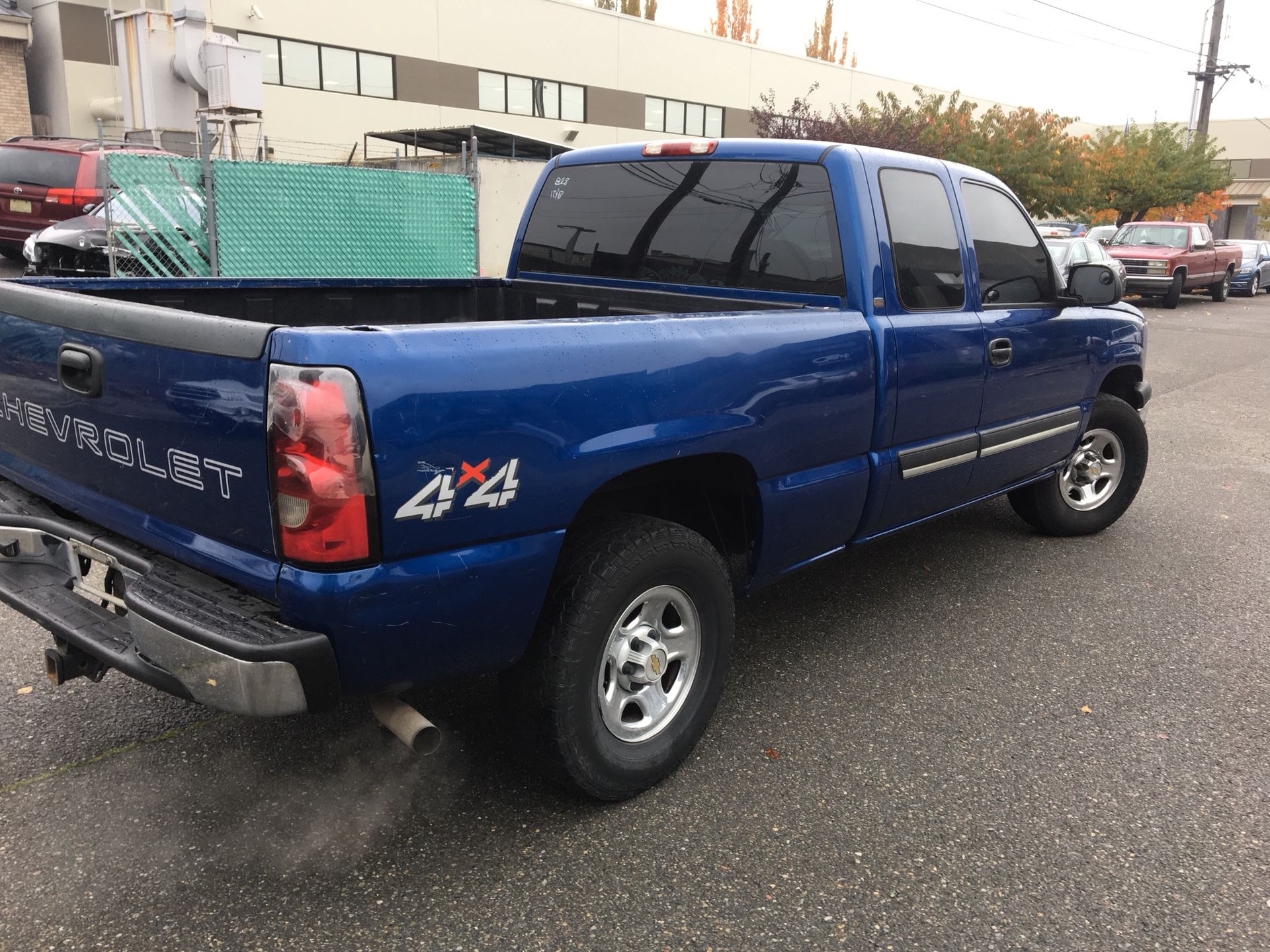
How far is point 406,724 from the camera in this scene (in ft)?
8.39

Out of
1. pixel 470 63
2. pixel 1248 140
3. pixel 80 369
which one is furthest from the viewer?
pixel 1248 140

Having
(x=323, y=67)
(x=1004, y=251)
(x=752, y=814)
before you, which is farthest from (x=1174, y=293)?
(x=752, y=814)

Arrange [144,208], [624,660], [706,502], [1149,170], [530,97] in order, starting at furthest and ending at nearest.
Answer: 1. [1149,170]
2. [530,97]
3. [144,208]
4. [706,502]
5. [624,660]

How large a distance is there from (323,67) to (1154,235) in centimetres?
2135

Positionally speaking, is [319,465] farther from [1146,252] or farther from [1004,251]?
[1146,252]

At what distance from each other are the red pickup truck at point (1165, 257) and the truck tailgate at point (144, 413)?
2245 centimetres

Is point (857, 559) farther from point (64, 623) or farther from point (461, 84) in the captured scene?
point (461, 84)

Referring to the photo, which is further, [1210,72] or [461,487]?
[1210,72]

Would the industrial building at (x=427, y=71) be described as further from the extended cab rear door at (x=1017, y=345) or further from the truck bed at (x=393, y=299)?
the extended cab rear door at (x=1017, y=345)

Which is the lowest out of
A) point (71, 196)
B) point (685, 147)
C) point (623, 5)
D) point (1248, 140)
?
point (685, 147)

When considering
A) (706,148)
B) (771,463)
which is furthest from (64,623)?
(706,148)

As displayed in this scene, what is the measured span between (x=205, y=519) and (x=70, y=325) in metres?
0.71

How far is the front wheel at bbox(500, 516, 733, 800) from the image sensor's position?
2750 mm

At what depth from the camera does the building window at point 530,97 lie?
3086 centimetres
